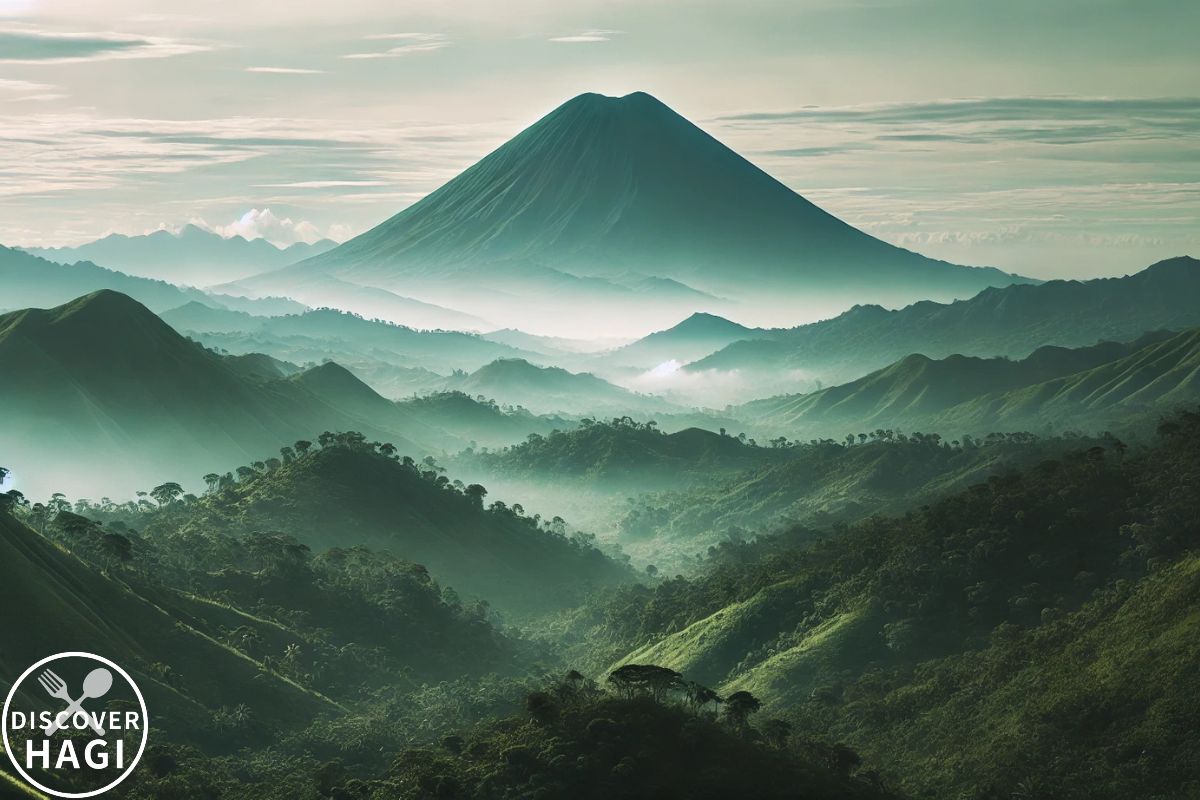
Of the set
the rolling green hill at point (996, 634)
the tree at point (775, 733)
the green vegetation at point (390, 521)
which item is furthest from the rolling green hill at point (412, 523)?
the tree at point (775, 733)

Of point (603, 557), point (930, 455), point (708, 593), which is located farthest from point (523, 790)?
point (930, 455)

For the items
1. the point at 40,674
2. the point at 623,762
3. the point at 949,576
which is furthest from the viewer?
the point at 949,576

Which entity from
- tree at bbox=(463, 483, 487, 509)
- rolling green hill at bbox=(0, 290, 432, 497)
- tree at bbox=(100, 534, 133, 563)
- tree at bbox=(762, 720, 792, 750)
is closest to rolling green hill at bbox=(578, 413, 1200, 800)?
tree at bbox=(762, 720, 792, 750)

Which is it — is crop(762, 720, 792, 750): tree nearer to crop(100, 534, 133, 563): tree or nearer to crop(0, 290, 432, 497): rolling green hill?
crop(100, 534, 133, 563): tree

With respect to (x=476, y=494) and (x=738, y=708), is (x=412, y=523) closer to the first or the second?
(x=476, y=494)

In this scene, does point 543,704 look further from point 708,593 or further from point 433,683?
point 708,593

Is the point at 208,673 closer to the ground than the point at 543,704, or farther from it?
closer to the ground

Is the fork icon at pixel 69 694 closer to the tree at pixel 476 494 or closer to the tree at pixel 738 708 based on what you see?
the tree at pixel 738 708

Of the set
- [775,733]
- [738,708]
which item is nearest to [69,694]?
[738,708]
